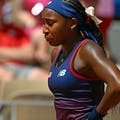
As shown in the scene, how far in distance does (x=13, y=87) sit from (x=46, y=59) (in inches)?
38.7

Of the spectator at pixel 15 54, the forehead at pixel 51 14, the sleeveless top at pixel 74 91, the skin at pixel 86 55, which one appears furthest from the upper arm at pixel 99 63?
the spectator at pixel 15 54

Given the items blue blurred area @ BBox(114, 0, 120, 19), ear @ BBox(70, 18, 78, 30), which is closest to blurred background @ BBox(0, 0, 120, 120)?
blue blurred area @ BBox(114, 0, 120, 19)

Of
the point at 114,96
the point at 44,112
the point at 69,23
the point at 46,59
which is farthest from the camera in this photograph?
the point at 46,59

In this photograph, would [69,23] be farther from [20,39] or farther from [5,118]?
[20,39]

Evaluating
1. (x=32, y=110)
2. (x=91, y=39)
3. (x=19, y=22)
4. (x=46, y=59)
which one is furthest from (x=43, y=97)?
(x=91, y=39)

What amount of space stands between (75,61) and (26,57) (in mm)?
3588

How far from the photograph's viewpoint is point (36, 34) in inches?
290

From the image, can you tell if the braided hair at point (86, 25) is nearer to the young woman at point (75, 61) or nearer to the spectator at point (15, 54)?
the young woman at point (75, 61)

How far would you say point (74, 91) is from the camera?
3820mm

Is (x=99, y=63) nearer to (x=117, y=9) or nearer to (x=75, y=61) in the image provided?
(x=75, y=61)

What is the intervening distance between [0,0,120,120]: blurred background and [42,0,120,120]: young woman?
85.0 inches

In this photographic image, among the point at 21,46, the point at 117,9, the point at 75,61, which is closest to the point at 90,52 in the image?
the point at 75,61

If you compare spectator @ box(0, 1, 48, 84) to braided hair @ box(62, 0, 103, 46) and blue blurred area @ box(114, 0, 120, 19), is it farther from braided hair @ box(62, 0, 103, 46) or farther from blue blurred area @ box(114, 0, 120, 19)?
braided hair @ box(62, 0, 103, 46)

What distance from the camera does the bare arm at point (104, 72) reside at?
3590 millimetres
